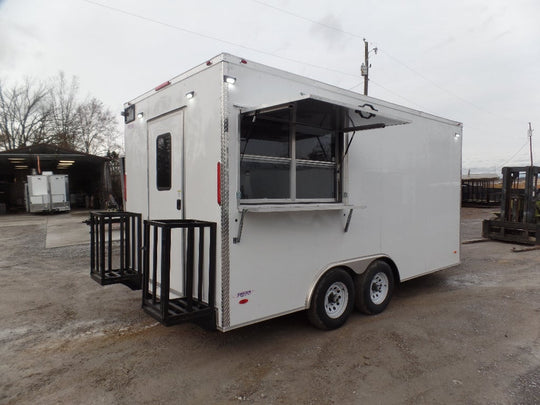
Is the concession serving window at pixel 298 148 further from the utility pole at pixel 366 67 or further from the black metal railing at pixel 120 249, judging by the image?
the utility pole at pixel 366 67

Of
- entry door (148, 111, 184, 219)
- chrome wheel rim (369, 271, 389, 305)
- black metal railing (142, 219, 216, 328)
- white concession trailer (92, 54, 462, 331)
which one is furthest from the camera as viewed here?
chrome wheel rim (369, 271, 389, 305)

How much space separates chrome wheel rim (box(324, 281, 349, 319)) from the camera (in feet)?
13.8

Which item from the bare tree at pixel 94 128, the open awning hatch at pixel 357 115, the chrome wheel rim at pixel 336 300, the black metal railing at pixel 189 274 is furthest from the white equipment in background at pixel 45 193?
the open awning hatch at pixel 357 115

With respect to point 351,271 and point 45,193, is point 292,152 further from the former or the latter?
point 45,193

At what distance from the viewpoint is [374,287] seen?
15.8 feet

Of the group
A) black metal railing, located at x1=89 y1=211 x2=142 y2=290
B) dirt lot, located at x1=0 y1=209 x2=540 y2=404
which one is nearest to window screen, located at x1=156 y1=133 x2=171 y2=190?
black metal railing, located at x1=89 y1=211 x2=142 y2=290

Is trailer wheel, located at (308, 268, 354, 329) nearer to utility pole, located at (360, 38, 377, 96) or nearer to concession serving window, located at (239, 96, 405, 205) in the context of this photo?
concession serving window, located at (239, 96, 405, 205)

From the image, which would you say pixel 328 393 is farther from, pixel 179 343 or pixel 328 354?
pixel 179 343

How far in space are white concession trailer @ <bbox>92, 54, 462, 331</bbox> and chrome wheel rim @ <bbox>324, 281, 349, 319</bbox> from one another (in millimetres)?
16

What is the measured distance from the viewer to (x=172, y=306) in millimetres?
3393

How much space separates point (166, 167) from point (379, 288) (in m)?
3.14

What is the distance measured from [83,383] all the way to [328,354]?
2265mm

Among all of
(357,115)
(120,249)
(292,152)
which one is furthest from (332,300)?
(120,249)

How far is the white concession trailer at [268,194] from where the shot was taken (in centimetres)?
327
